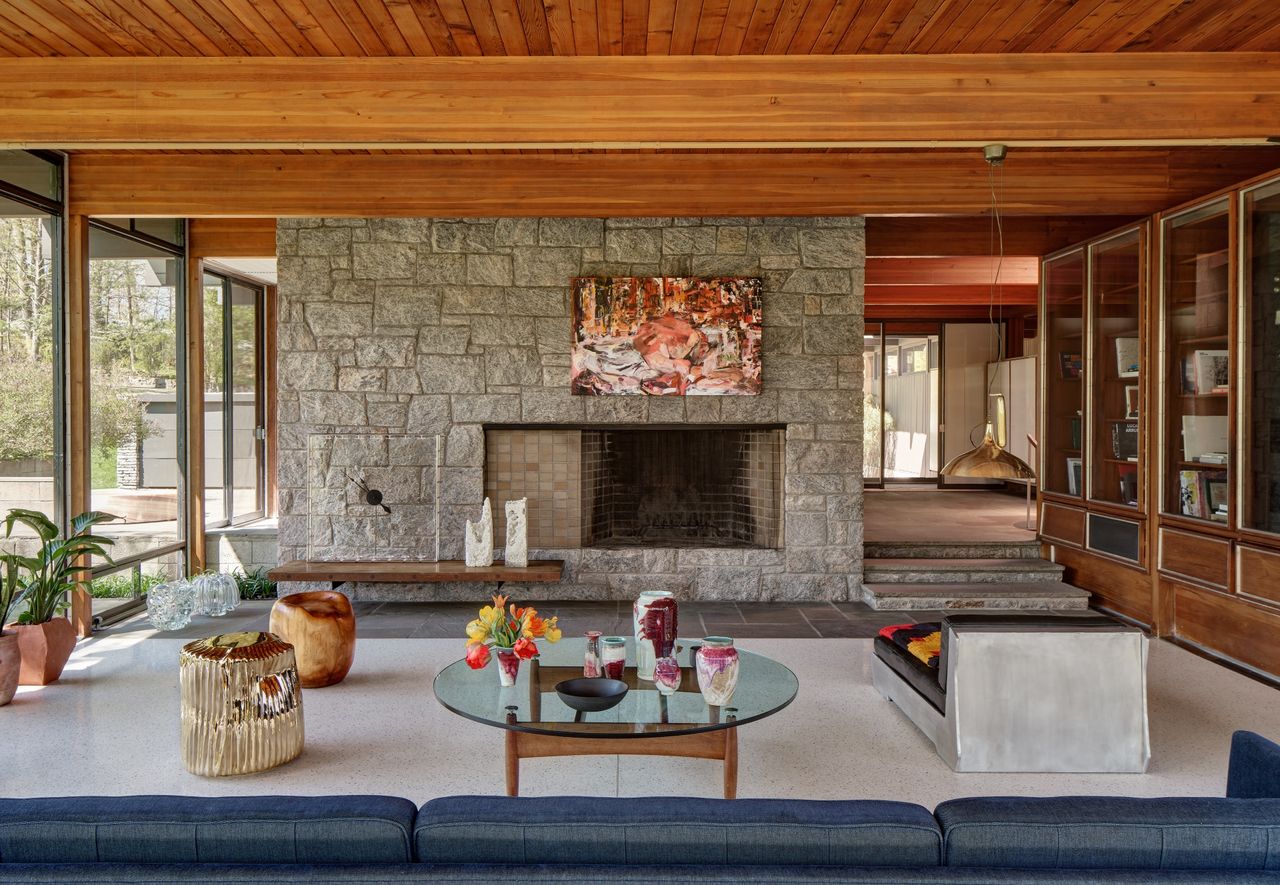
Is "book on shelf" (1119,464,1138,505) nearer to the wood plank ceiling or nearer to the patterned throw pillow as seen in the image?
the patterned throw pillow

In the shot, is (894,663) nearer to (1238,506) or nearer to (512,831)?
(1238,506)

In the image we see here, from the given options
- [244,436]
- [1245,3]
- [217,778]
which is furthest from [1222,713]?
[244,436]

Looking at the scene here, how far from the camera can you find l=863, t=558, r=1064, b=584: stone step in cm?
620

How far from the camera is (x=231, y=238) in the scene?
6688 millimetres

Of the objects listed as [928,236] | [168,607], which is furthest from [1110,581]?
[168,607]

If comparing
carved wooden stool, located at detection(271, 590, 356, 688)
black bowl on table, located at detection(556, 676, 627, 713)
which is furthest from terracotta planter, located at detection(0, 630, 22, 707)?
black bowl on table, located at detection(556, 676, 627, 713)

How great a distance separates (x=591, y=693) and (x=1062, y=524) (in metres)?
4.67

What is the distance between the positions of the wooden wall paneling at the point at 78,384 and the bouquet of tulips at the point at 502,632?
3589 millimetres

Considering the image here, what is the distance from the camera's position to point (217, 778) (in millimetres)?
3154

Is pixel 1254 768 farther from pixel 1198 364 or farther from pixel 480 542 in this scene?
pixel 480 542

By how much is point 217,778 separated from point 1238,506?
4868mm

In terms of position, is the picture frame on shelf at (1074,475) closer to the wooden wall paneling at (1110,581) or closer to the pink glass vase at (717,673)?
the wooden wall paneling at (1110,581)

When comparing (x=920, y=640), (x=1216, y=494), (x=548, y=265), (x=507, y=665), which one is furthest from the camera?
(x=548, y=265)

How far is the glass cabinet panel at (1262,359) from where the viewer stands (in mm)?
4395
